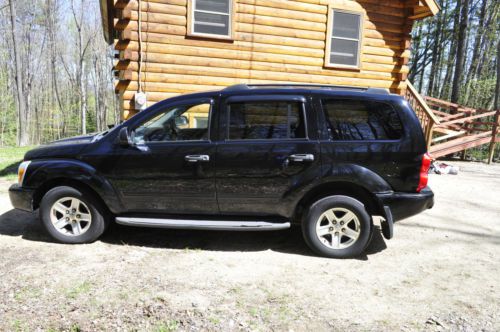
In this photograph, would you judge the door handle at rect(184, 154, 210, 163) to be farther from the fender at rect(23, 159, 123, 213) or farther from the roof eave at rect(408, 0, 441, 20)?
the roof eave at rect(408, 0, 441, 20)

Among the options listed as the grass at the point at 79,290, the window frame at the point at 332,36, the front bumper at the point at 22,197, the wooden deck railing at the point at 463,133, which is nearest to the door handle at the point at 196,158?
the grass at the point at 79,290

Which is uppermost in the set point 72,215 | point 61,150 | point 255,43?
point 255,43

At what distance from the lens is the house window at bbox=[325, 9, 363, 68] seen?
30.6 feet

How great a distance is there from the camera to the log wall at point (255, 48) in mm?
7984

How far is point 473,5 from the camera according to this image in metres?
25.9

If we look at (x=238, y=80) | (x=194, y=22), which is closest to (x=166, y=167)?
(x=238, y=80)

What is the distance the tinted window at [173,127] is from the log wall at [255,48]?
410cm

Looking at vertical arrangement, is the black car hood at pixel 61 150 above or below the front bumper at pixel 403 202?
above

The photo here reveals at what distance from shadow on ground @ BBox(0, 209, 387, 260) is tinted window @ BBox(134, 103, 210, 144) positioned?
1.33 metres

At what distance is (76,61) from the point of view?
3175 centimetres

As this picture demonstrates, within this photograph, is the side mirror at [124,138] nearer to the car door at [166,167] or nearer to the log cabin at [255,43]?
the car door at [166,167]

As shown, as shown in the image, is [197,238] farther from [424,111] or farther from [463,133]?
[463,133]

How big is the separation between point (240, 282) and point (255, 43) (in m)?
6.73

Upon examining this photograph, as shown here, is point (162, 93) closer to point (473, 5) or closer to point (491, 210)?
point (491, 210)
